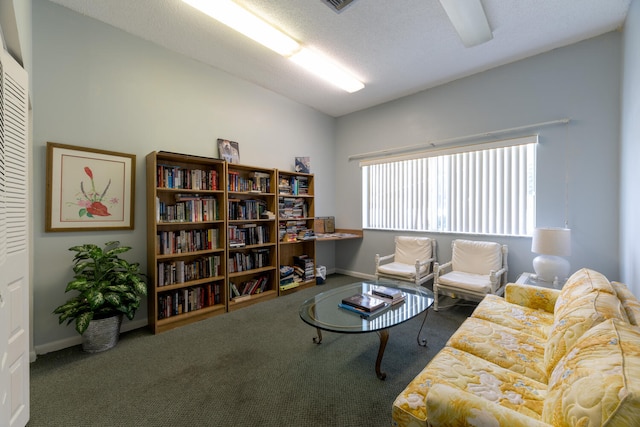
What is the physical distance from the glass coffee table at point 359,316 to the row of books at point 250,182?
5.86ft

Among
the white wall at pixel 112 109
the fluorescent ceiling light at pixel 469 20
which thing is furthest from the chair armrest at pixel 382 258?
the fluorescent ceiling light at pixel 469 20

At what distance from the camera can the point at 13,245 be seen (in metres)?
1.28

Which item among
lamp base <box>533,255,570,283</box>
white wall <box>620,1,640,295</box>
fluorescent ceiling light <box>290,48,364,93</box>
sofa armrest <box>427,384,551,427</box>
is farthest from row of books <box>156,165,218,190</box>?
white wall <box>620,1,640,295</box>

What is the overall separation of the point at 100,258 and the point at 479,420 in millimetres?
2802

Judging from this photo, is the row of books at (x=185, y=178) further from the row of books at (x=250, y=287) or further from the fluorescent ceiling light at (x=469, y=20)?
the fluorescent ceiling light at (x=469, y=20)

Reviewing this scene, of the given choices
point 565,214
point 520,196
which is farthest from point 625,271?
point 520,196

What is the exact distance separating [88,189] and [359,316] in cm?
272

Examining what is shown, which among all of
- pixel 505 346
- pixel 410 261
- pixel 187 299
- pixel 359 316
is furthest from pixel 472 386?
pixel 187 299

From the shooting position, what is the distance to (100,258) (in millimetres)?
2164

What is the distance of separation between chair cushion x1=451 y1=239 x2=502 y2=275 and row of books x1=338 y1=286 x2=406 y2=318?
55.6 inches

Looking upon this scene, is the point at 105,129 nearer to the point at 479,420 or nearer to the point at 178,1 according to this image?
the point at 178,1

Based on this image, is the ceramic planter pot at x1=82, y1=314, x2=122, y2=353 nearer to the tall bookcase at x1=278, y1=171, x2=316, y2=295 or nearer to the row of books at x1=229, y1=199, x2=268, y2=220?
the row of books at x1=229, y1=199, x2=268, y2=220

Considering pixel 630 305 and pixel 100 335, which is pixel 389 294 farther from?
pixel 100 335

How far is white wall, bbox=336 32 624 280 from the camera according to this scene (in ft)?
8.15
